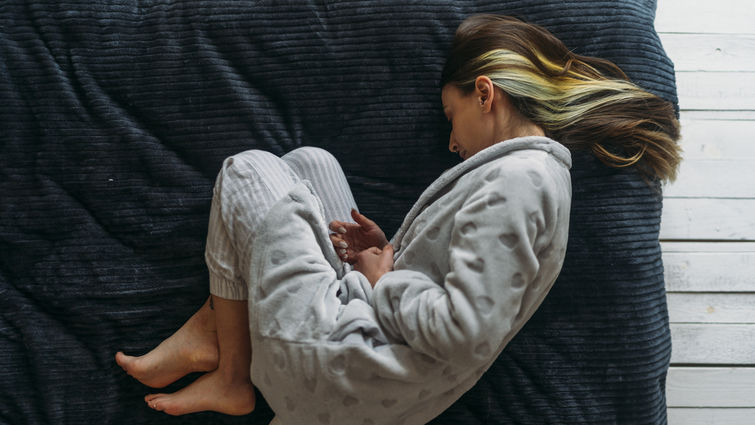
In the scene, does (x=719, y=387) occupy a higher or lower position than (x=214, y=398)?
lower

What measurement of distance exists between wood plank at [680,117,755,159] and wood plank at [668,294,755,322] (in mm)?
286

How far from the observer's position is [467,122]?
0.98m

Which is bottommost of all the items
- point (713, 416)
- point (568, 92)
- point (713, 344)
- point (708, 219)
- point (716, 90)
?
point (713, 416)

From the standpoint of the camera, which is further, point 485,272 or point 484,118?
point 484,118

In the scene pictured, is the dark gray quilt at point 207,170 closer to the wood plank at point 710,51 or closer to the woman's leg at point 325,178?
the woman's leg at point 325,178

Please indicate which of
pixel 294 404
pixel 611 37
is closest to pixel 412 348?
pixel 294 404

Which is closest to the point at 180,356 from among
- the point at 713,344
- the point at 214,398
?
the point at 214,398

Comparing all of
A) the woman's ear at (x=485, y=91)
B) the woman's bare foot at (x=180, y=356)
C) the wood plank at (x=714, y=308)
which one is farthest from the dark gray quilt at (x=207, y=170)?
the wood plank at (x=714, y=308)

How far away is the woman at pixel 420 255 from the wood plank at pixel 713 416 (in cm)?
62

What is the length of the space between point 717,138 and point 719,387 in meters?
0.60

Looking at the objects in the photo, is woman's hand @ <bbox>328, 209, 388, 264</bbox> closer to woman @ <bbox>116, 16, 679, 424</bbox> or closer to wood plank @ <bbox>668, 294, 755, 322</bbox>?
woman @ <bbox>116, 16, 679, 424</bbox>

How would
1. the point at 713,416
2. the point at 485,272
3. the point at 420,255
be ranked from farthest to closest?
the point at 713,416 → the point at 420,255 → the point at 485,272

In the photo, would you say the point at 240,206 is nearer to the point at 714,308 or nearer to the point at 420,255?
the point at 420,255

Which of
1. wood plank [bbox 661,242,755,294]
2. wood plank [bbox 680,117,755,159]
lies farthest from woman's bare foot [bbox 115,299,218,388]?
wood plank [bbox 680,117,755,159]
